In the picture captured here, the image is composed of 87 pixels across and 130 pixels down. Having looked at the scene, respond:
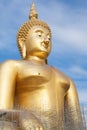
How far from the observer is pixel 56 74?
548 cm

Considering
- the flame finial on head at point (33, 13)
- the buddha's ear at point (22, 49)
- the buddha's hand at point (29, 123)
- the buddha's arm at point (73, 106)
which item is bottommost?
the buddha's hand at point (29, 123)

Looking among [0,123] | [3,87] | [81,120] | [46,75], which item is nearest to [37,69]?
[46,75]

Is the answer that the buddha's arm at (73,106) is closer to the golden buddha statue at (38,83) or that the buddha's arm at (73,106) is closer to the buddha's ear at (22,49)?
the golden buddha statue at (38,83)

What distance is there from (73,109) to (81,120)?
26 centimetres

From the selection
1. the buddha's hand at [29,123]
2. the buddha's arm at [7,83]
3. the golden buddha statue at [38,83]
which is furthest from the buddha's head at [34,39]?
the buddha's hand at [29,123]

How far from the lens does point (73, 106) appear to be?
18.4 ft

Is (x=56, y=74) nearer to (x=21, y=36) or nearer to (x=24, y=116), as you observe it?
(x=21, y=36)

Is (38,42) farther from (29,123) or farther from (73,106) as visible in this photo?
(29,123)

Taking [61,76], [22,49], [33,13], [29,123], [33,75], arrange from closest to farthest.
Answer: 1. [29,123]
2. [33,75]
3. [61,76]
4. [22,49]
5. [33,13]

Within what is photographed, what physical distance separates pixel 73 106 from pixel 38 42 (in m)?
1.16

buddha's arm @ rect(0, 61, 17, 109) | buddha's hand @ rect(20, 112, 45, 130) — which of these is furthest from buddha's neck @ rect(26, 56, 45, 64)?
A: buddha's hand @ rect(20, 112, 45, 130)

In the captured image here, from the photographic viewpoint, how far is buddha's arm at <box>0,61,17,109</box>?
4.79 metres

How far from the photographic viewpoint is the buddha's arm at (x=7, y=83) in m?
4.79

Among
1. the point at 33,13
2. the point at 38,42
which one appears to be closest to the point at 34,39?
the point at 38,42
